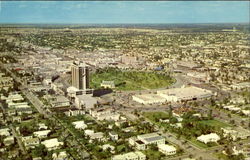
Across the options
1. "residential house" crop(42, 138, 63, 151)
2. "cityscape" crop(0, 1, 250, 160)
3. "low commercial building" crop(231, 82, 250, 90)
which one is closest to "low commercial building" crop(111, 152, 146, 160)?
"cityscape" crop(0, 1, 250, 160)

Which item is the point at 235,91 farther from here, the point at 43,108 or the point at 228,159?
the point at 43,108

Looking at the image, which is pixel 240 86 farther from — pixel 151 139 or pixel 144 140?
pixel 144 140

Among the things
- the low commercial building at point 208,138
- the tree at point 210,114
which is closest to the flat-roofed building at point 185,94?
the tree at point 210,114

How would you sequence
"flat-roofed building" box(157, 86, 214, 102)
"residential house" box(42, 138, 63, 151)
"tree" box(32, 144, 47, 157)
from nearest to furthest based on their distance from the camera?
"tree" box(32, 144, 47, 157), "residential house" box(42, 138, 63, 151), "flat-roofed building" box(157, 86, 214, 102)

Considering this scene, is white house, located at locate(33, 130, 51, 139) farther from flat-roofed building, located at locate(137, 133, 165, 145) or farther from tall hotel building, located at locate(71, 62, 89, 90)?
tall hotel building, located at locate(71, 62, 89, 90)

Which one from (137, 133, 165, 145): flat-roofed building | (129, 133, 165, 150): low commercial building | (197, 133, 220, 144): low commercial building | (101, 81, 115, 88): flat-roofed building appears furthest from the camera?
(101, 81, 115, 88): flat-roofed building

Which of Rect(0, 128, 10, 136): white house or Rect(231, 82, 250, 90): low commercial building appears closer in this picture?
Rect(0, 128, 10, 136): white house

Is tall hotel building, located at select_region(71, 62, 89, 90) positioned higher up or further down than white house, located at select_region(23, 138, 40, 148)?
higher up
